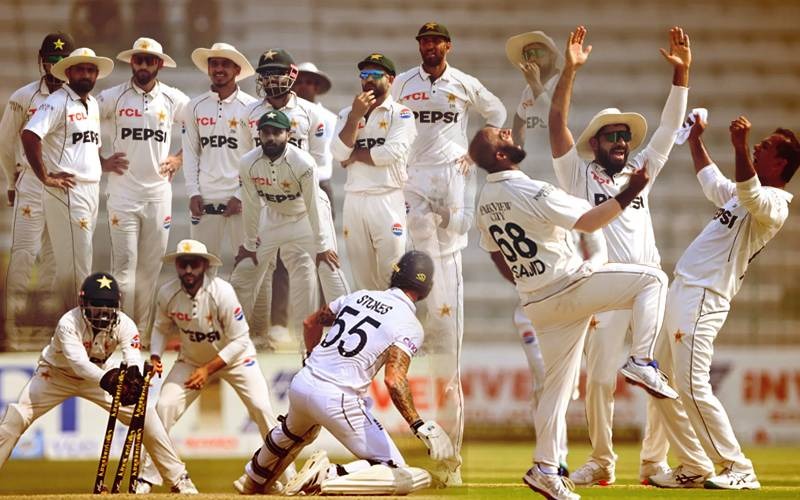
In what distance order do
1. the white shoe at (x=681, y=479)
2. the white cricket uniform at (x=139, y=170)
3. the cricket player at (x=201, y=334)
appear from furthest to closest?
1. the white cricket uniform at (x=139, y=170)
2. the cricket player at (x=201, y=334)
3. the white shoe at (x=681, y=479)

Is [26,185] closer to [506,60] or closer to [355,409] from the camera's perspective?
[355,409]

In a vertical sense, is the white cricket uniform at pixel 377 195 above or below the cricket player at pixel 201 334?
above

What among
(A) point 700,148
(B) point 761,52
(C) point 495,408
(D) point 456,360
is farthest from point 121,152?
(B) point 761,52

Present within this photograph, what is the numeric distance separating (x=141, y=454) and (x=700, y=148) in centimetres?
363

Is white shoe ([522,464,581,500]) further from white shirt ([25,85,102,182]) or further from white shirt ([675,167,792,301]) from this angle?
white shirt ([25,85,102,182])

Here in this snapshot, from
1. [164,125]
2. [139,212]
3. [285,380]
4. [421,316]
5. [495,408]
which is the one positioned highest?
[164,125]

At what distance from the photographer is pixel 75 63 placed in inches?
335

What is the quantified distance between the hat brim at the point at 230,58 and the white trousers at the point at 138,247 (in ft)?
2.82

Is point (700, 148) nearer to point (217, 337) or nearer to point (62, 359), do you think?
point (217, 337)

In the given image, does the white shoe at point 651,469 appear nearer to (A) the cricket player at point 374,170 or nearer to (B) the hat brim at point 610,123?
(B) the hat brim at point 610,123

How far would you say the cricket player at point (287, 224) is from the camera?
27.6ft

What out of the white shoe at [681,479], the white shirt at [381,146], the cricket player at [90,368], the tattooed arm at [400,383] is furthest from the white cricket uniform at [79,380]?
the white shoe at [681,479]

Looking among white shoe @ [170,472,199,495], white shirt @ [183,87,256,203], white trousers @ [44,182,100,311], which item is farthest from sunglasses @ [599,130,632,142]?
white trousers @ [44,182,100,311]

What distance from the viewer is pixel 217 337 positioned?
8164 millimetres
